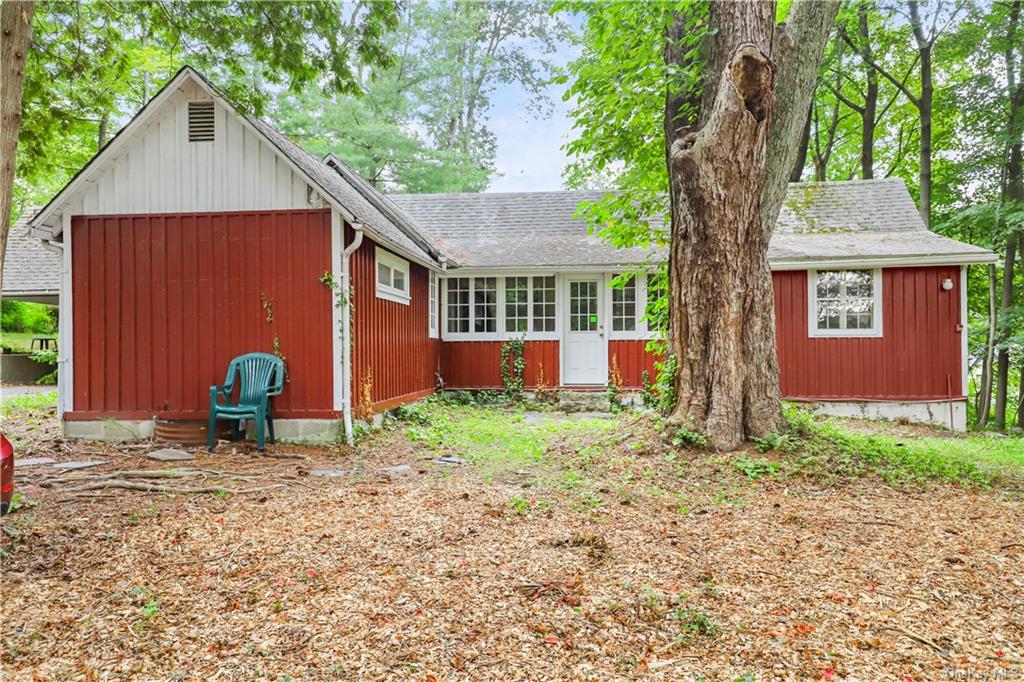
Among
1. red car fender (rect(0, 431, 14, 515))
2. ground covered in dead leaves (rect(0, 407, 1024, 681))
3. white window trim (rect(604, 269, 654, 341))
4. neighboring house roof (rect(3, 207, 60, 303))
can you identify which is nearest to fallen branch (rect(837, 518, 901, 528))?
ground covered in dead leaves (rect(0, 407, 1024, 681))

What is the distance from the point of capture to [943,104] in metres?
13.6

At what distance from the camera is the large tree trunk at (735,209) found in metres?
5.48

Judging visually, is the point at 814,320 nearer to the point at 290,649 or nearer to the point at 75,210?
A: the point at 290,649

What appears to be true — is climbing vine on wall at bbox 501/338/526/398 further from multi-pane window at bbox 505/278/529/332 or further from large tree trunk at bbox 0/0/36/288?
large tree trunk at bbox 0/0/36/288

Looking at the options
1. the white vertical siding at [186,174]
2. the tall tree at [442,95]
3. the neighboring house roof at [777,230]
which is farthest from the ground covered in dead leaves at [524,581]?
the tall tree at [442,95]

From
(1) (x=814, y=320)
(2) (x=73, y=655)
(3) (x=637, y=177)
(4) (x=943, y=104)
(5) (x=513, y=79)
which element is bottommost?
(2) (x=73, y=655)

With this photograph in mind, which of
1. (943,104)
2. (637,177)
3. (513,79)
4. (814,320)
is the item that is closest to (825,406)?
(814,320)

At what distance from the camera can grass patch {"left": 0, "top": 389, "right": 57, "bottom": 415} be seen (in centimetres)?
998

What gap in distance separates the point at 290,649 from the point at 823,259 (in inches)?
397

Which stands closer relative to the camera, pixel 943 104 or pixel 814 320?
pixel 814 320

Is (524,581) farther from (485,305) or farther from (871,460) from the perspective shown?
(485,305)

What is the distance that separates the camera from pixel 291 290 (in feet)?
Result: 23.3

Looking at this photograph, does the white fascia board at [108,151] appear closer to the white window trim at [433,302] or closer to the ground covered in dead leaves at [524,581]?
the ground covered in dead leaves at [524,581]

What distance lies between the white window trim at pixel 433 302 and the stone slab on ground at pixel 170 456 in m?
5.14
